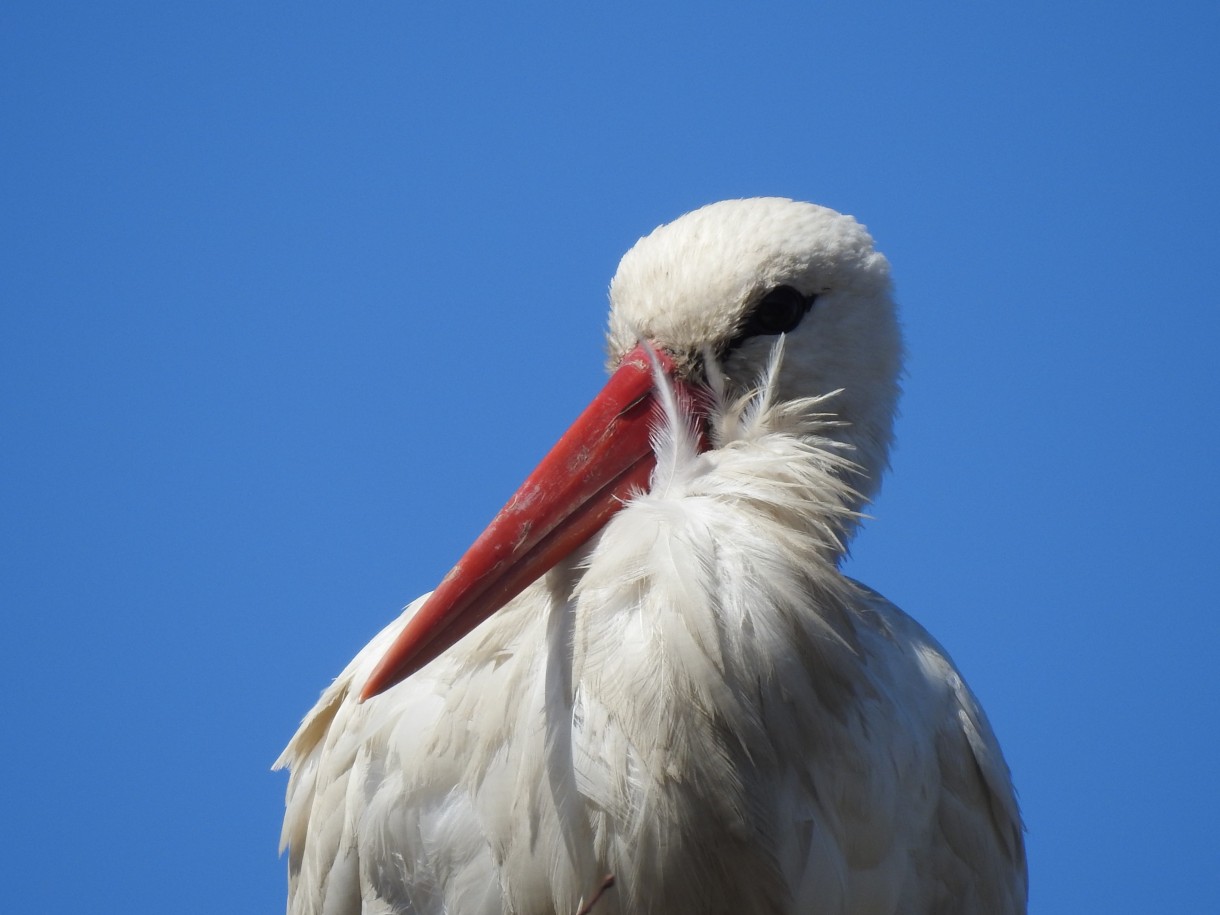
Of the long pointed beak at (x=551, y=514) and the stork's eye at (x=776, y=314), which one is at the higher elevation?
the stork's eye at (x=776, y=314)

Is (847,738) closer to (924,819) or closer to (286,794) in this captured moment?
(924,819)

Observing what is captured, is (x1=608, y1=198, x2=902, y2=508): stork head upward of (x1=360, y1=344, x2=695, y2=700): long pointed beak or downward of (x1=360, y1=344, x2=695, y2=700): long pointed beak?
upward

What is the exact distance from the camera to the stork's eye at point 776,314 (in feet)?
4.10

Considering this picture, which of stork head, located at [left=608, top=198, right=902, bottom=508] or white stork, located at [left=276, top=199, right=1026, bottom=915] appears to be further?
stork head, located at [left=608, top=198, right=902, bottom=508]

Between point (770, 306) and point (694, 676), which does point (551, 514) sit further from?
point (770, 306)

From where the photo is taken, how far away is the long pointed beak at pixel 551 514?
1024 millimetres

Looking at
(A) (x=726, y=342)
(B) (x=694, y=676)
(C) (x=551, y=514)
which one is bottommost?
(B) (x=694, y=676)

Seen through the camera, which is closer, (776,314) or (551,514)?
(551,514)

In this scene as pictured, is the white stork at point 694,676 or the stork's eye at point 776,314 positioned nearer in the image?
the white stork at point 694,676

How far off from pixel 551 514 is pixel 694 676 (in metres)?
0.20

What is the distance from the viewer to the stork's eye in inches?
49.3

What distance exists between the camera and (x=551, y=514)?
112 cm

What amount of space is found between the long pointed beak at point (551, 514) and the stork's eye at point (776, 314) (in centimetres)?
9

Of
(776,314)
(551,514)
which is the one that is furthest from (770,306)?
(551,514)
